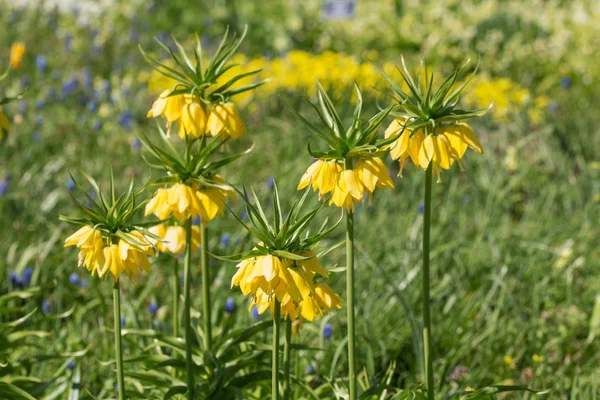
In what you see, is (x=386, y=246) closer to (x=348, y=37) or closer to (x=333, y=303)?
(x=333, y=303)

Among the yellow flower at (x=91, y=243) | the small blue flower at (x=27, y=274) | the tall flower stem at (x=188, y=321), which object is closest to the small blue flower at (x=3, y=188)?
the small blue flower at (x=27, y=274)

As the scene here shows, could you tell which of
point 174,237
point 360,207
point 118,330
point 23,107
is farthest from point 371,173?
point 23,107

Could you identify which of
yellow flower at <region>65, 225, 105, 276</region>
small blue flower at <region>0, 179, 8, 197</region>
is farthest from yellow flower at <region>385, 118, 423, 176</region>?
small blue flower at <region>0, 179, 8, 197</region>

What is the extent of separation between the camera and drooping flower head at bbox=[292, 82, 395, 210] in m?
1.88

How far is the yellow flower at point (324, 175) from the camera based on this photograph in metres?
1.93

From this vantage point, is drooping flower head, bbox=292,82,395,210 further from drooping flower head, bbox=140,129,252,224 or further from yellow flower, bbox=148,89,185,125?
yellow flower, bbox=148,89,185,125

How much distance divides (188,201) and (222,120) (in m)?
0.27

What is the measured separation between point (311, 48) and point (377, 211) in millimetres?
4239

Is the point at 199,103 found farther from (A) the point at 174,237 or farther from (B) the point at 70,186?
(B) the point at 70,186

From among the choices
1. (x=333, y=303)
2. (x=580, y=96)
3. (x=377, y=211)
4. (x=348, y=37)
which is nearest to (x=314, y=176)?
→ (x=333, y=303)

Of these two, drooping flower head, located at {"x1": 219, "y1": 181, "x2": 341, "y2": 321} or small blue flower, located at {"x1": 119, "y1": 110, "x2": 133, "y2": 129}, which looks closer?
drooping flower head, located at {"x1": 219, "y1": 181, "x2": 341, "y2": 321}

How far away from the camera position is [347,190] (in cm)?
191

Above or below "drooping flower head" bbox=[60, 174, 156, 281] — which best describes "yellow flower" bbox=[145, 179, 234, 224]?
above

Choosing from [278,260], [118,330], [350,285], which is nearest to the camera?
[278,260]
